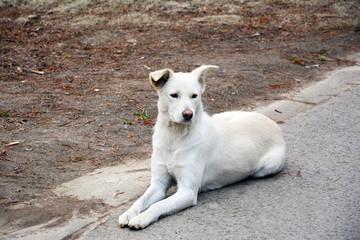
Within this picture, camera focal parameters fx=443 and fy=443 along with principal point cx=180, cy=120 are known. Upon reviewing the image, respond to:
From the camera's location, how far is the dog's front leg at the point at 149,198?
3832 millimetres

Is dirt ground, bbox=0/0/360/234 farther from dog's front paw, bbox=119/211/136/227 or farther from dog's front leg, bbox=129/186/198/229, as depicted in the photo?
dog's front leg, bbox=129/186/198/229

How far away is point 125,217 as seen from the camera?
382cm

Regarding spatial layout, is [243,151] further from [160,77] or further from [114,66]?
[114,66]

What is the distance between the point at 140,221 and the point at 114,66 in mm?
5062

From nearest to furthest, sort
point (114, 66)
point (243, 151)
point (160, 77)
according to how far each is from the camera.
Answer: point (160, 77) < point (243, 151) < point (114, 66)

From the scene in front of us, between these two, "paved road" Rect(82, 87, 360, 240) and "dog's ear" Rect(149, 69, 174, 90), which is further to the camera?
"dog's ear" Rect(149, 69, 174, 90)

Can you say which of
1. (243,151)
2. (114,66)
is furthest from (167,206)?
(114,66)

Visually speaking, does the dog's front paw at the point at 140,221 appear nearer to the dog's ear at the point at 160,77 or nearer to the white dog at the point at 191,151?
the white dog at the point at 191,151

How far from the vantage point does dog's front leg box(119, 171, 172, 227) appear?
3832 millimetres

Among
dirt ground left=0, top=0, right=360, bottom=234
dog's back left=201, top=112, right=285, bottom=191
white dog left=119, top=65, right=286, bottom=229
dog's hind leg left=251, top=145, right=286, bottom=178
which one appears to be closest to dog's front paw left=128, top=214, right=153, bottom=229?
white dog left=119, top=65, right=286, bottom=229

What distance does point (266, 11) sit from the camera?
458 inches

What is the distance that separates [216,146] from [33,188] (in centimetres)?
190

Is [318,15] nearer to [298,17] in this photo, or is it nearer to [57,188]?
[298,17]

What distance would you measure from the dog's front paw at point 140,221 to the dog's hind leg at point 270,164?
1.49 m
